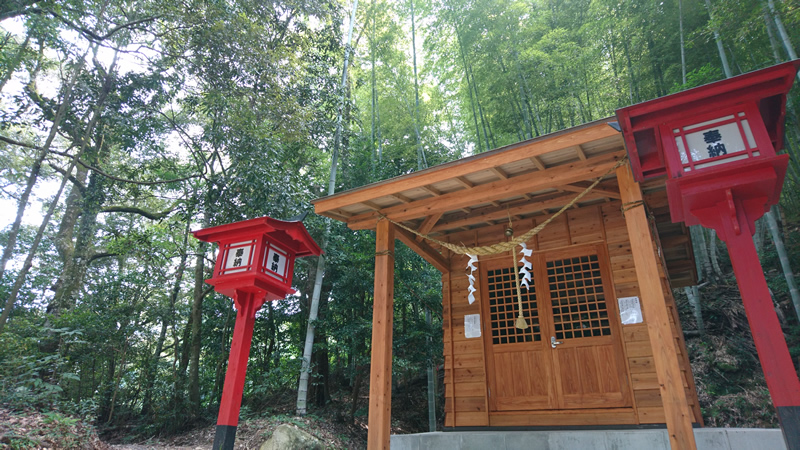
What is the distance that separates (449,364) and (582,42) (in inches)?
297

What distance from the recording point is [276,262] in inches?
158

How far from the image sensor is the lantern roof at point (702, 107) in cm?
250

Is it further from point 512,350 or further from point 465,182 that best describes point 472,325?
point 465,182

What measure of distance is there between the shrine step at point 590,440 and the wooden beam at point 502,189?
7.84 ft

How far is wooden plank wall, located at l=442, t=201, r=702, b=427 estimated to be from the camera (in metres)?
4.30

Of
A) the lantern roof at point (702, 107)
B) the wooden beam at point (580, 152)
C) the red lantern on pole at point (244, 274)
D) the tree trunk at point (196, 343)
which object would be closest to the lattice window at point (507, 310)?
the wooden beam at point (580, 152)

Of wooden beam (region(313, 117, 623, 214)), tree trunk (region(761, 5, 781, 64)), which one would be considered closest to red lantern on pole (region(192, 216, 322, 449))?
wooden beam (region(313, 117, 623, 214))

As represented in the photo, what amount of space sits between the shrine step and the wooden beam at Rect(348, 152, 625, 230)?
2388mm

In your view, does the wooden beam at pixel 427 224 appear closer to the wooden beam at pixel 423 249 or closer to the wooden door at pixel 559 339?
the wooden beam at pixel 423 249

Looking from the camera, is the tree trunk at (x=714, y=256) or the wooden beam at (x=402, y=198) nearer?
the wooden beam at (x=402, y=198)

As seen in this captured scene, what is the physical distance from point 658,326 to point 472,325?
2.68 meters

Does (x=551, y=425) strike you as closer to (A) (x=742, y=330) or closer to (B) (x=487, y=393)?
(B) (x=487, y=393)

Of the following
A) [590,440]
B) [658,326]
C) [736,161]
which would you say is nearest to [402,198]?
[658,326]

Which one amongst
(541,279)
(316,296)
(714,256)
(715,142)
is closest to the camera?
(715,142)
